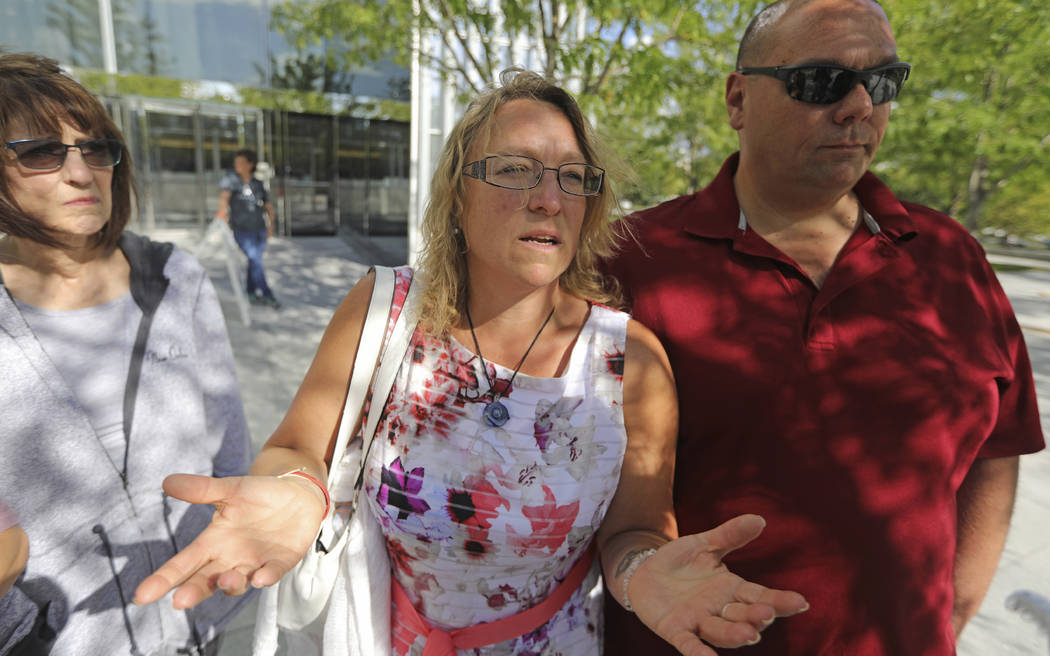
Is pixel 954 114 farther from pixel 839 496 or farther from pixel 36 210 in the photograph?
pixel 36 210

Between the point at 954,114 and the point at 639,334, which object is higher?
the point at 954,114

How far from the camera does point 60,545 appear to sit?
5.44 feet

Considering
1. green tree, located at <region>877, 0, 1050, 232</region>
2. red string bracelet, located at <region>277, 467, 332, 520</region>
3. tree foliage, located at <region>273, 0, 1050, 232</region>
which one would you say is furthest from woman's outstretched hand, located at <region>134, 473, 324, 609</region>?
green tree, located at <region>877, 0, 1050, 232</region>

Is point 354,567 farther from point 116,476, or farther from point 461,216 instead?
point 461,216

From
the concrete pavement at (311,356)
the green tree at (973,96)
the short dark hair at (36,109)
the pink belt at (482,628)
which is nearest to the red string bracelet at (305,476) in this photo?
the pink belt at (482,628)

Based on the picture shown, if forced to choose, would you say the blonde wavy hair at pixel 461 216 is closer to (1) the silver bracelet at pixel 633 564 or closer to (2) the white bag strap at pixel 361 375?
(2) the white bag strap at pixel 361 375

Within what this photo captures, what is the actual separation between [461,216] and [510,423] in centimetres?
62

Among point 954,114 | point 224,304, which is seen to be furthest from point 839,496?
point 954,114

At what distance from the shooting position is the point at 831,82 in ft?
5.60

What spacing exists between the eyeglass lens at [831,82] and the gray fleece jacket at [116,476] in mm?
2064

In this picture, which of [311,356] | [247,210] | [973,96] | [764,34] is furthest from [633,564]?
[973,96]

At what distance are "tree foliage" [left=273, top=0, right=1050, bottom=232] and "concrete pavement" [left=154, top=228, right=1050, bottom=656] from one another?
297 centimetres

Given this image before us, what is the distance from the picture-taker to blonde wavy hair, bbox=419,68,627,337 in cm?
168

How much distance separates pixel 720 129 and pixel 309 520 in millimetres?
7898
